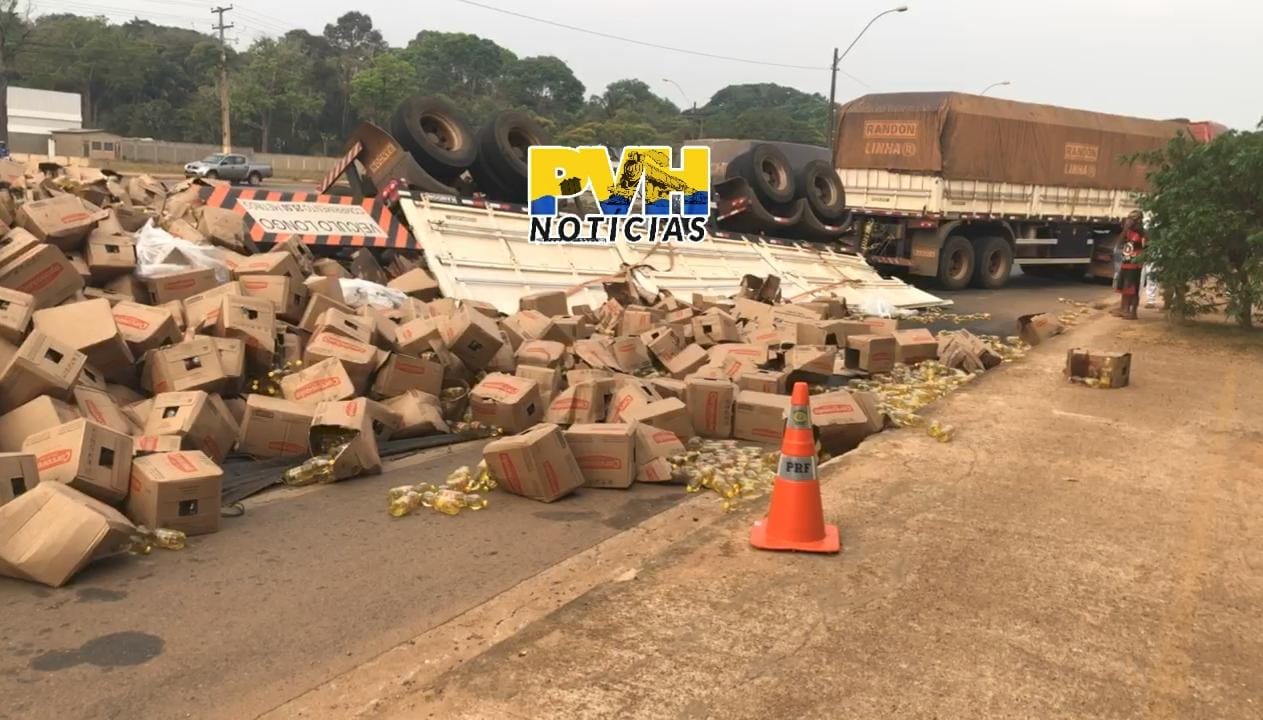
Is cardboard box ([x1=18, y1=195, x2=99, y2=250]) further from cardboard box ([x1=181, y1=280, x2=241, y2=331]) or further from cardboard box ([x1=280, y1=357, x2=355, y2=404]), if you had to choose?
cardboard box ([x1=280, y1=357, x2=355, y2=404])

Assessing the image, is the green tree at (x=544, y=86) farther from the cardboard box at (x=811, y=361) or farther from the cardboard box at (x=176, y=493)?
the cardboard box at (x=176, y=493)

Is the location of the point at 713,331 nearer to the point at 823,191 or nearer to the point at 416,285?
the point at 416,285

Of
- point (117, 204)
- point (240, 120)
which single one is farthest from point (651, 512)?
point (240, 120)

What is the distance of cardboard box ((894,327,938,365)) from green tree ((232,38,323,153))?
75.1 metres

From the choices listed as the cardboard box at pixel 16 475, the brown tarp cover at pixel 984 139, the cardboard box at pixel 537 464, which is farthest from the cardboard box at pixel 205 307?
the brown tarp cover at pixel 984 139

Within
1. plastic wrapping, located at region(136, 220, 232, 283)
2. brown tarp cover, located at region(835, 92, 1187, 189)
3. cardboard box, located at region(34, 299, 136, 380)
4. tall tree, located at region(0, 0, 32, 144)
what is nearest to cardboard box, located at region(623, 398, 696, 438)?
cardboard box, located at region(34, 299, 136, 380)

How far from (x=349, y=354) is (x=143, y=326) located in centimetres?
134

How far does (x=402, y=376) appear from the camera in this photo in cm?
710

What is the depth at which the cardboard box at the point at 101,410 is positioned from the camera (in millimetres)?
5527

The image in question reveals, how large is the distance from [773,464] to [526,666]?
10.7 ft

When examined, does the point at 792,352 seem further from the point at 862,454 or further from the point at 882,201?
the point at 882,201

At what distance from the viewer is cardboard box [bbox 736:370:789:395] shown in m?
7.58

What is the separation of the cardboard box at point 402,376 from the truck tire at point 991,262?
49.3ft

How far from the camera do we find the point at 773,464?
6.45m
